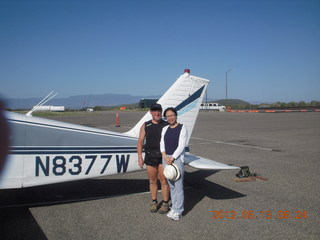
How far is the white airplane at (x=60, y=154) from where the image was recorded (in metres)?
3.73

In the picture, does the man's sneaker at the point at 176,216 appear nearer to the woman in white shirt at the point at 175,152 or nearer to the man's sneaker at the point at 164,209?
the woman in white shirt at the point at 175,152

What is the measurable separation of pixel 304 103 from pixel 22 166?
76.9 metres

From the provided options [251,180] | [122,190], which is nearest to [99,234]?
[122,190]

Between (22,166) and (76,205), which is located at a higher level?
(22,166)

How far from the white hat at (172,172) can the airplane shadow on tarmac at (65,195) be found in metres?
0.78

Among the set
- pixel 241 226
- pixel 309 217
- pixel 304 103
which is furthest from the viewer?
pixel 304 103

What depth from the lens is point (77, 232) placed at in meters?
3.54

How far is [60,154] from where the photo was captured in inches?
157

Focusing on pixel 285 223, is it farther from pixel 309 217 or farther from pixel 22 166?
pixel 22 166

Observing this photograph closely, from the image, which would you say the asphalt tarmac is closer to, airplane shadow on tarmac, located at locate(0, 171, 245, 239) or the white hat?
airplane shadow on tarmac, located at locate(0, 171, 245, 239)

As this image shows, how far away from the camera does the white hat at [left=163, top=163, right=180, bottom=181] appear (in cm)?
373
